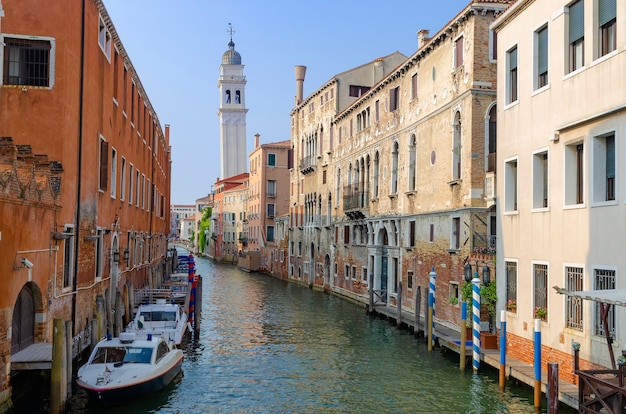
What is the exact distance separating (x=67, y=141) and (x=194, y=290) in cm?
844

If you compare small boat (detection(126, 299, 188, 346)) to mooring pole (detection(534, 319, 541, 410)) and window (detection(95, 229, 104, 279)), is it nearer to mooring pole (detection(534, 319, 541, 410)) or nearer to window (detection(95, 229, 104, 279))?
window (detection(95, 229, 104, 279))

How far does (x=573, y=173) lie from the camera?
12.1 m

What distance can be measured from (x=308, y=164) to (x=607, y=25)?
29727 millimetres

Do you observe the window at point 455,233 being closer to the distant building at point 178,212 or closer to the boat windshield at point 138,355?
the boat windshield at point 138,355

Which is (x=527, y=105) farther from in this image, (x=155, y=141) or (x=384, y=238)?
(x=155, y=141)

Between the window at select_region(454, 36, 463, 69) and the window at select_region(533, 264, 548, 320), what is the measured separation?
8.14m

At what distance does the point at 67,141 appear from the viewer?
1391 cm

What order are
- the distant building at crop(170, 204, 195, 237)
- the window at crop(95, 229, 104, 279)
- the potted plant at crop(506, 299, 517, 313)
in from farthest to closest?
the distant building at crop(170, 204, 195, 237) → the window at crop(95, 229, 104, 279) → the potted plant at crop(506, 299, 517, 313)

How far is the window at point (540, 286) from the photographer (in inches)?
504

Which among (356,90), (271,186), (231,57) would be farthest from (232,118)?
(356,90)

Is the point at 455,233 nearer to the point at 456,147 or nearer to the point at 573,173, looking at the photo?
the point at 456,147

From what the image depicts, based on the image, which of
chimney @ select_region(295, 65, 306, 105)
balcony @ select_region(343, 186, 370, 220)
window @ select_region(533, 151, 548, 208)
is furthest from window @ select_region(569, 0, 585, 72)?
chimney @ select_region(295, 65, 306, 105)

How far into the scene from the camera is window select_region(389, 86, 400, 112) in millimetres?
24984

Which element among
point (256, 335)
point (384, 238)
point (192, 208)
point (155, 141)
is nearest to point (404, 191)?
point (384, 238)
